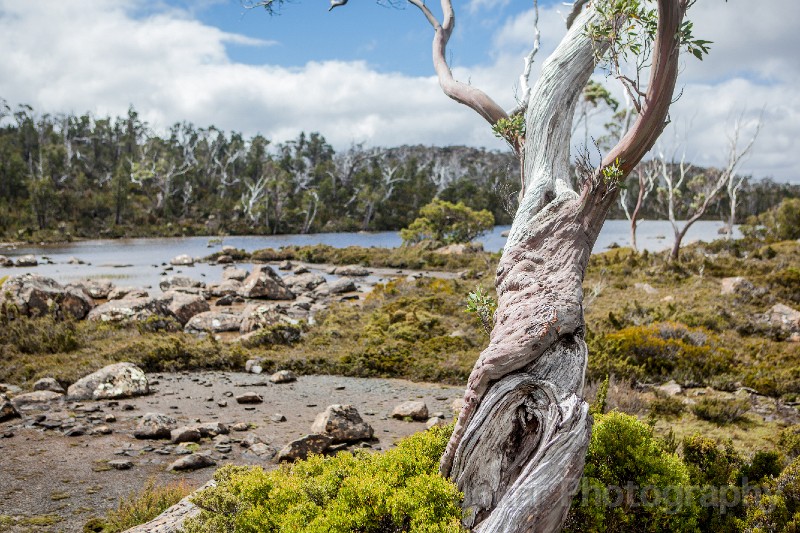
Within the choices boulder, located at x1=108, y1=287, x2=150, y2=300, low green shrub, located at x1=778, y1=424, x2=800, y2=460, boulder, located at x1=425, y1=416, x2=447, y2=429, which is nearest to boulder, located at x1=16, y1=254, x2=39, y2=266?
boulder, located at x1=108, y1=287, x2=150, y2=300

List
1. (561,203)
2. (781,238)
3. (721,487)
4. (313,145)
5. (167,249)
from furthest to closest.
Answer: (313,145) < (167,249) < (781,238) < (721,487) < (561,203)

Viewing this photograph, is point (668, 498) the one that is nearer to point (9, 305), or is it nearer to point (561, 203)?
point (561, 203)

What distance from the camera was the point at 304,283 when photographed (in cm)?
2733

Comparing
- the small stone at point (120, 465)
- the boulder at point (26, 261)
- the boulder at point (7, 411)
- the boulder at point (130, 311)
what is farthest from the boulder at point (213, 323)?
the boulder at point (26, 261)

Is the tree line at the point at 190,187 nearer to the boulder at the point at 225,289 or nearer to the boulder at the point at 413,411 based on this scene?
the boulder at the point at 225,289

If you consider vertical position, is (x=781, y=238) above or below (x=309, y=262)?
above

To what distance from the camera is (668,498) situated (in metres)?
4.67

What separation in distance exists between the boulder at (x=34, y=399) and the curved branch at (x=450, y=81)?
29.4 feet

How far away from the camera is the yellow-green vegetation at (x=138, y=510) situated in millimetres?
5336

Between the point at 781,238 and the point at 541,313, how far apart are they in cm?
3600

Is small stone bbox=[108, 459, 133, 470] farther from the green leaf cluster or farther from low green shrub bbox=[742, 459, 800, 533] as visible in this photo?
the green leaf cluster

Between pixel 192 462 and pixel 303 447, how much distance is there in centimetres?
146

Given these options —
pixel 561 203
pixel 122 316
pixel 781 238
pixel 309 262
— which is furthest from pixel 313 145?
pixel 561 203

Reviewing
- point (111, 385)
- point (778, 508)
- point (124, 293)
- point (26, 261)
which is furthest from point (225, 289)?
point (778, 508)
